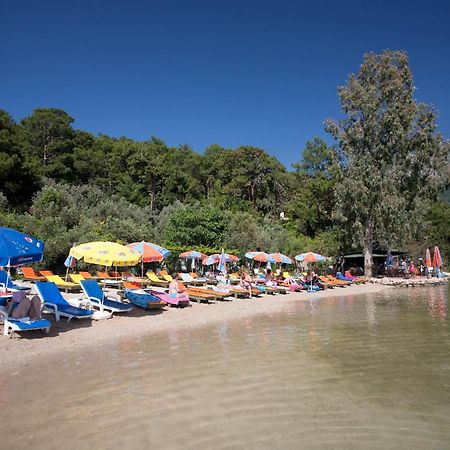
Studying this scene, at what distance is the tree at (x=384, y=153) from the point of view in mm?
31016

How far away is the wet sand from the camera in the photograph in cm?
831

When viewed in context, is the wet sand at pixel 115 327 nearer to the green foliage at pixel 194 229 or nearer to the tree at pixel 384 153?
A: the green foliage at pixel 194 229

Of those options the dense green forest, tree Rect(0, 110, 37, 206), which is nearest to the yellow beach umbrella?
the dense green forest

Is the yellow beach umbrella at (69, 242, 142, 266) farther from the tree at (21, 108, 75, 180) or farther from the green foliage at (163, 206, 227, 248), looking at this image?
the tree at (21, 108, 75, 180)

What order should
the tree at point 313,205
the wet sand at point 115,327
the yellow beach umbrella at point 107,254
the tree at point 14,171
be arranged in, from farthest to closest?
the tree at point 313,205
the tree at point 14,171
the yellow beach umbrella at point 107,254
the wet sand at point 115,327

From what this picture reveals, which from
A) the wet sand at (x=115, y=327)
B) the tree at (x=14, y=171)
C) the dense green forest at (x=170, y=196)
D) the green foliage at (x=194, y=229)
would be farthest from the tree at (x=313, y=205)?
the wet sand at (x=115, y=327)

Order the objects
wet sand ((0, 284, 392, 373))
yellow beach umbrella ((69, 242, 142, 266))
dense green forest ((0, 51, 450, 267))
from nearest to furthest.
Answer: wet sand ((0, 284, 392, 373)) < yellow beach umbrella ((69, 242, 142, 266)) < dense green forest ((0, 51, 450, 267))

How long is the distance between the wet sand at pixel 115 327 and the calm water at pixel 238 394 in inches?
21.7

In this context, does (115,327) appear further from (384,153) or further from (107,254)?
(384,153)

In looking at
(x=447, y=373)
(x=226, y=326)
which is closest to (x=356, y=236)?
(x=226, y=326)

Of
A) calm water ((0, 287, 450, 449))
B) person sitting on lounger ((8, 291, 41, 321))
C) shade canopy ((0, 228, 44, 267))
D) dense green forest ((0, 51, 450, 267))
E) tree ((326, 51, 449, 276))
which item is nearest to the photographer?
calm water ((0, 287, 450, 449))

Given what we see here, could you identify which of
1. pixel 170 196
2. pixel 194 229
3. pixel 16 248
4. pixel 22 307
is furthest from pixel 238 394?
pixel 170 196

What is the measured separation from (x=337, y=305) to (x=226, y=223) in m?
16.4

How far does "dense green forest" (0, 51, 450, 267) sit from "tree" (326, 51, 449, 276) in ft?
2.14
